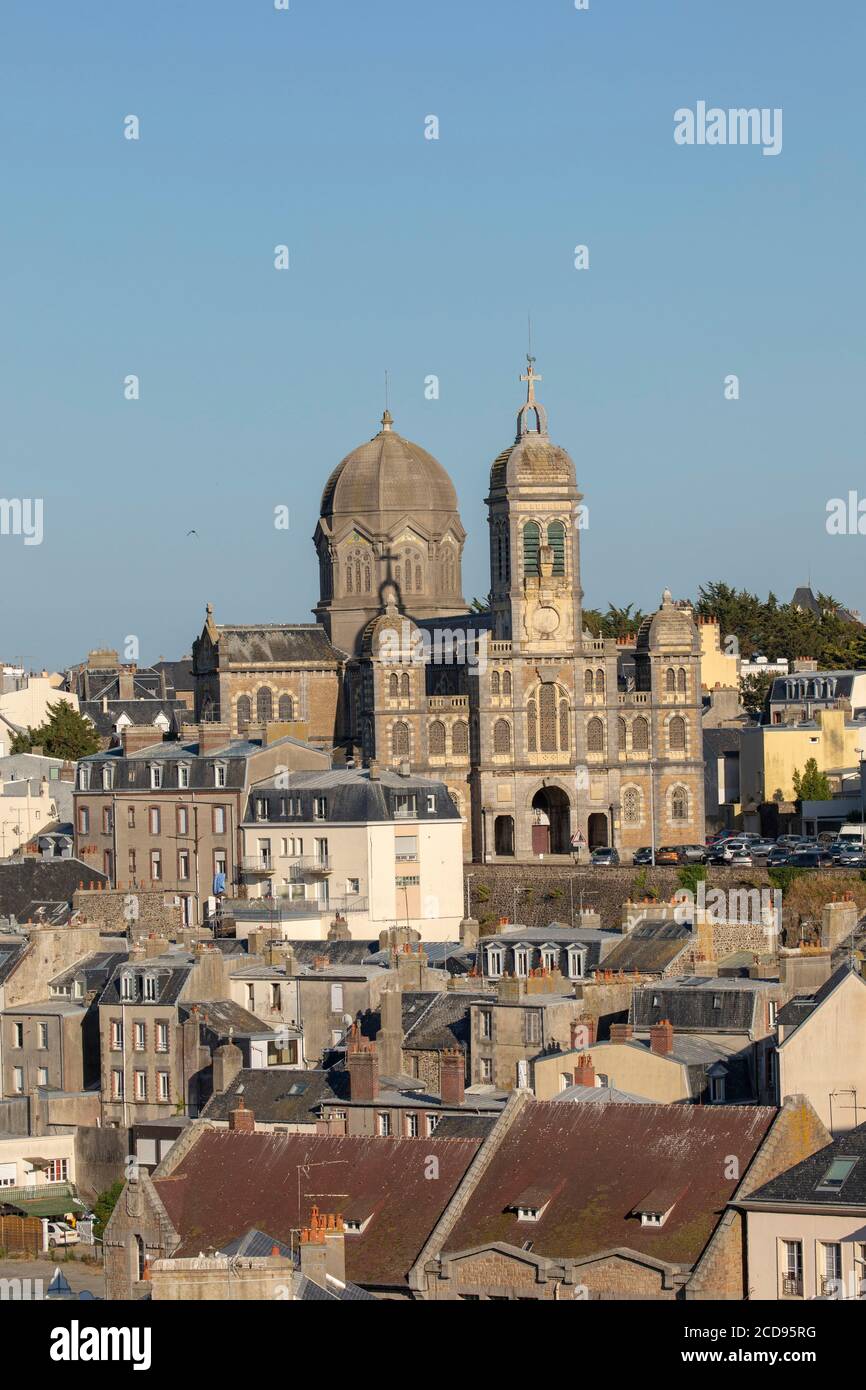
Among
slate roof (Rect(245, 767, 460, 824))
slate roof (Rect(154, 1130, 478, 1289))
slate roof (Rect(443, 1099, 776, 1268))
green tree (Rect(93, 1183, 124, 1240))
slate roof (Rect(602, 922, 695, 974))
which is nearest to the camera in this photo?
slate roof (Rect(443, 1099, 776, 1268))

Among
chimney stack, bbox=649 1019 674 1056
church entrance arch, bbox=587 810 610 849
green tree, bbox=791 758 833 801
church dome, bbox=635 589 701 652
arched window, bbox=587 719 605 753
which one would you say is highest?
church dome, bbox=635 589 701 652

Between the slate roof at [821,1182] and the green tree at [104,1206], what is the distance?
2048cm

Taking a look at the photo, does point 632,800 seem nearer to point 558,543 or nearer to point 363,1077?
point 558,543

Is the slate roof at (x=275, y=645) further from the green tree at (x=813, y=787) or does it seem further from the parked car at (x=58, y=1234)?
the parked car at (x=58, y=1234)

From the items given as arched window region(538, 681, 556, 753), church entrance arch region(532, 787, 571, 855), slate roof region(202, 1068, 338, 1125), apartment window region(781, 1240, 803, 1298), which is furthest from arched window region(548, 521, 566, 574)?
apartment window region(781, 1240, 803, 1298)

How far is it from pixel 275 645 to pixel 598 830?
1616 cm

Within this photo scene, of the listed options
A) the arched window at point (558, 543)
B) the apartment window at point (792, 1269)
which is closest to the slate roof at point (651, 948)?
the apartment window at point (792, 1269)

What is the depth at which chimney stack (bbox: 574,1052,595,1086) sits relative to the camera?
53625 millimetres

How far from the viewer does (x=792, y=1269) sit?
40.2 meters

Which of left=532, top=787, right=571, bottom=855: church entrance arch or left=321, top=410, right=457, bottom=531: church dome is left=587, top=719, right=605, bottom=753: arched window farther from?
left=321, top=410, right=457, bottom=531: church dome

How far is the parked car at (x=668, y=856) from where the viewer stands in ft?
320

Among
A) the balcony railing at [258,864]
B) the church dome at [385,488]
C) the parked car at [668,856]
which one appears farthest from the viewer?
the church dome at [385,488]

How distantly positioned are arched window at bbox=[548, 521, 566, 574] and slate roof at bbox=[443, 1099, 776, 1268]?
61.0 meters

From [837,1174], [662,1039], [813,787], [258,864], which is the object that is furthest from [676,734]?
[837,1174]
